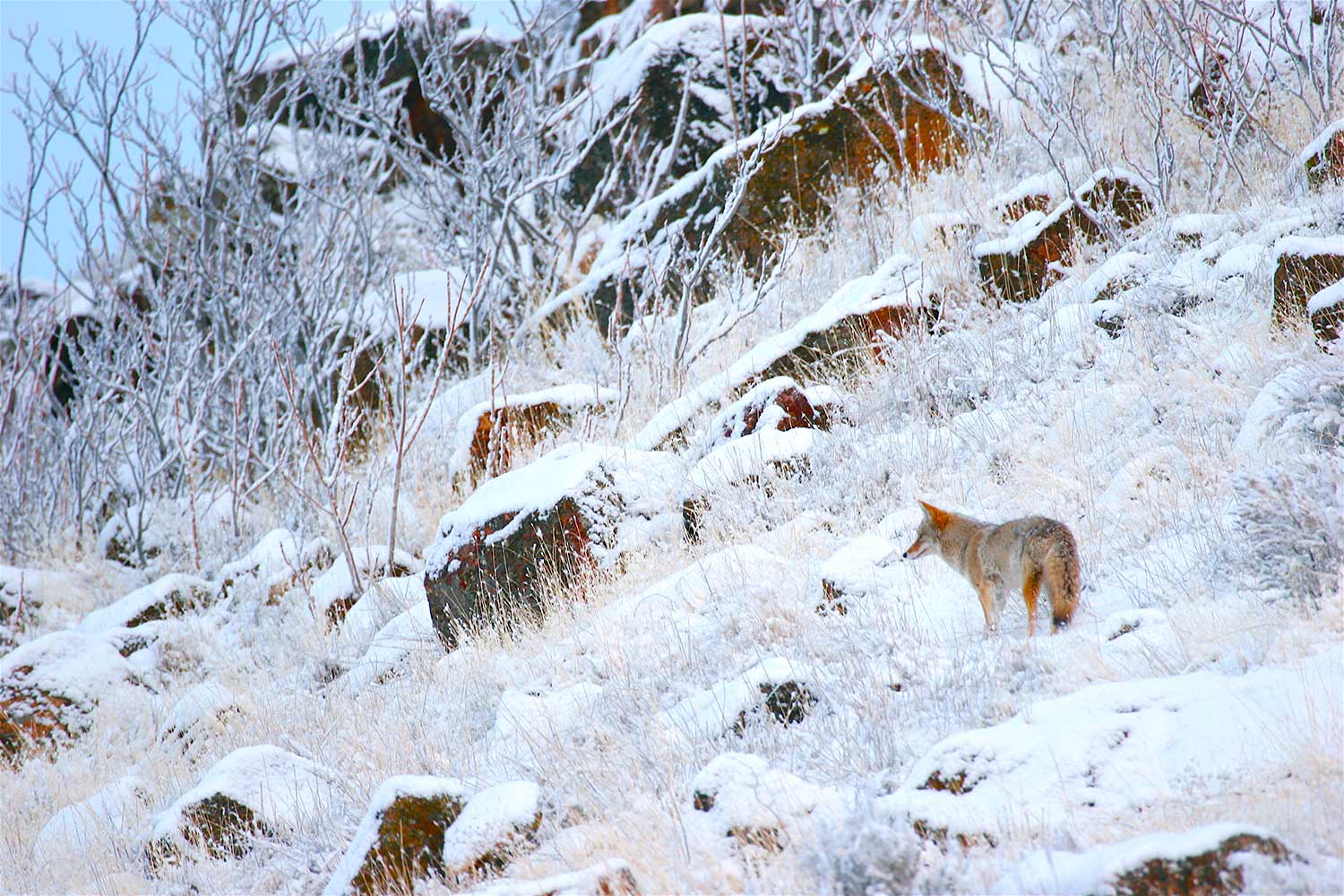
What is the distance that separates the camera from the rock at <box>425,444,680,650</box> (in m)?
5.61

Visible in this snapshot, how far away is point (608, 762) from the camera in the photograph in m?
3.48

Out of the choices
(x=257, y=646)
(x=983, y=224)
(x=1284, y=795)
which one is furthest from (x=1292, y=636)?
(x=257, y=646)

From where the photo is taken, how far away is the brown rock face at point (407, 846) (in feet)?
10.3

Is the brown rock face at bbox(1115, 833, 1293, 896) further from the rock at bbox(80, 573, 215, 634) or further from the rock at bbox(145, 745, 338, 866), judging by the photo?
the rock at bbox(80, 573, 215, 634)

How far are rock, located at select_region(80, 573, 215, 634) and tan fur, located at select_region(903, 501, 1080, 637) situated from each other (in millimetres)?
6320

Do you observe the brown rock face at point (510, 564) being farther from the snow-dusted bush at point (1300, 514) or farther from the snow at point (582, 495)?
the snow-dusted bush at point (1300, 514)

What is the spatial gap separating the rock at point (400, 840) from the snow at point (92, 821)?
6.44 ft

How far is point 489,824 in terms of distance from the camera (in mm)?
3107

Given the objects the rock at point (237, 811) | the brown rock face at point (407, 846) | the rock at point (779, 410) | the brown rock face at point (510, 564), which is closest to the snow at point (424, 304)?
the rock at point (779, 410)

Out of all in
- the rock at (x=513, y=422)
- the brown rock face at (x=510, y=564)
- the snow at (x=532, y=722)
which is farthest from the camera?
the rock at (x=513, y=422)

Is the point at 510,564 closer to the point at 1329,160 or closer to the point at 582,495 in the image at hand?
the point at 582,495

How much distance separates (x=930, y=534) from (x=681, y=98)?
31.9 ft

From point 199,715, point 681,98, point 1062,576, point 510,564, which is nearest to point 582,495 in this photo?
point 510,564

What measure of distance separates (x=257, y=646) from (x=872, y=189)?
6.80m
